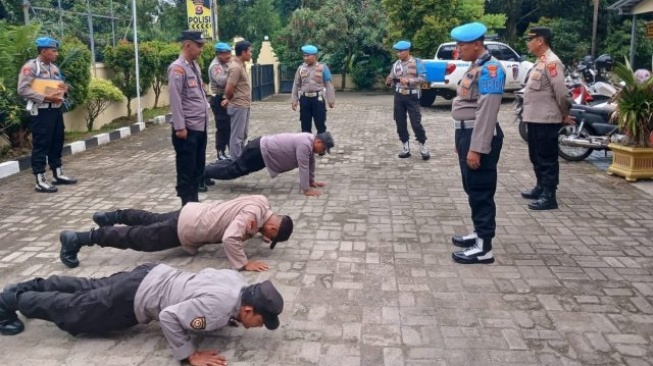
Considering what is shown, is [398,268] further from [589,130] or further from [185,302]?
[589,130]

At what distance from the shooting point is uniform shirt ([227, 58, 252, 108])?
7.71 metres

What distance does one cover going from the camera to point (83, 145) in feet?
32.7

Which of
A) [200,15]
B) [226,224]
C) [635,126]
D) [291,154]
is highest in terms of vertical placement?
[200,15]

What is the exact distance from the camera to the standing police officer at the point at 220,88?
8320mm

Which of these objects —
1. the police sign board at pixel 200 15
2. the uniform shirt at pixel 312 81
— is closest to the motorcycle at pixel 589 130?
the uniform shirt at pixel 312 81

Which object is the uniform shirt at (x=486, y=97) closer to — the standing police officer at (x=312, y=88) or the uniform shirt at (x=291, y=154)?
the uniform shirt at (x=291, y=154)

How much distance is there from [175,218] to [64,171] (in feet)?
14.2

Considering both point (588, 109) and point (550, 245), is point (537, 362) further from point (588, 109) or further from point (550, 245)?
point (588, 109)

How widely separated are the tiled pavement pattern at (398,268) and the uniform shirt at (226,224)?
0.22 m

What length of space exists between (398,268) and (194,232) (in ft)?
4.97

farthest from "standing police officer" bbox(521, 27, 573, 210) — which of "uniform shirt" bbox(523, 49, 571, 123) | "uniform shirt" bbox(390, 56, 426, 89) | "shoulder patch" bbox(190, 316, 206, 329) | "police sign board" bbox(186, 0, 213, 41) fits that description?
"police sign board" bbox(186, 0, 213, 41)

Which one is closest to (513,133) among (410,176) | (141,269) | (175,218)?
(410,176)

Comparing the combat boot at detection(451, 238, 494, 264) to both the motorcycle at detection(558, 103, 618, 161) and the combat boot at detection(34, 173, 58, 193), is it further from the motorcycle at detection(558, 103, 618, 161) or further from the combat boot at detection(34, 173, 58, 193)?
the combat boot at detection(34, 173, 58, 193)

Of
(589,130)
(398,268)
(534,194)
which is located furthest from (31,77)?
(589,130)
